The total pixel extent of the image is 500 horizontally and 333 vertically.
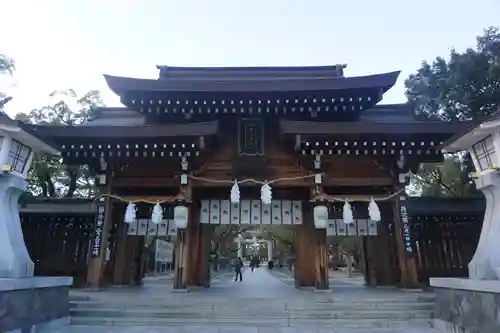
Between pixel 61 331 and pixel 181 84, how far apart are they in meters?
8.68

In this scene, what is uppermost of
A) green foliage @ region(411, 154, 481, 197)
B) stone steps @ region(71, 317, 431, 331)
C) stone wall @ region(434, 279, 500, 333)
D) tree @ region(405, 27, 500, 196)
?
tree @ region(405, 27, 500, 196)

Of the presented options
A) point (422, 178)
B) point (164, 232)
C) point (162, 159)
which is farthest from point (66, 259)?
point (422, 178)

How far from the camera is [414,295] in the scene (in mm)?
9758

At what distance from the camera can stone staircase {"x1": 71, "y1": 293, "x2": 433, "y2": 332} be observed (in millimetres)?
8281

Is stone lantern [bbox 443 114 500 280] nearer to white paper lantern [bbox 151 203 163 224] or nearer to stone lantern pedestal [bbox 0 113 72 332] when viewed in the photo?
white paper lantern [bbox 151 203 163 224]

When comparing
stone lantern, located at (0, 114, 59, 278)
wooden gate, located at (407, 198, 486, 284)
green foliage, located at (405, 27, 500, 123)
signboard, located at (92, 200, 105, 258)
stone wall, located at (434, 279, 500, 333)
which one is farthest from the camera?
green foliage, located at (405, 27, 500, 123)

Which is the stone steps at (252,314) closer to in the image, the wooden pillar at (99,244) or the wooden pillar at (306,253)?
the wooden pillar at (99,244)

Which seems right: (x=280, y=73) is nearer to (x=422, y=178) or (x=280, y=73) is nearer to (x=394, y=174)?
(x=394, y=174)

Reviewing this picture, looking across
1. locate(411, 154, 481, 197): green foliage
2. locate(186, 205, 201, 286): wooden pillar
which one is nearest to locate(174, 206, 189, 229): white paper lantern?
locate(186, 205, 201, 286): wooden pillar

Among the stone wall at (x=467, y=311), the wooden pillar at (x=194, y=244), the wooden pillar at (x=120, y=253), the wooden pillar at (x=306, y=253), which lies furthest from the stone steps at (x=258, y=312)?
the wooden pillar at (x=120, y=253)

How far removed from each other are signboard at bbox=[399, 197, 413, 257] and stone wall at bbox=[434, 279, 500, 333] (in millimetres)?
2876

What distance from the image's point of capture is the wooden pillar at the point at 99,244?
1116 cm

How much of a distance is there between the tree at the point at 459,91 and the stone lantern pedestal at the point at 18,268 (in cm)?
1878

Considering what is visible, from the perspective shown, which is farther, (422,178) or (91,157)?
(422,178)
